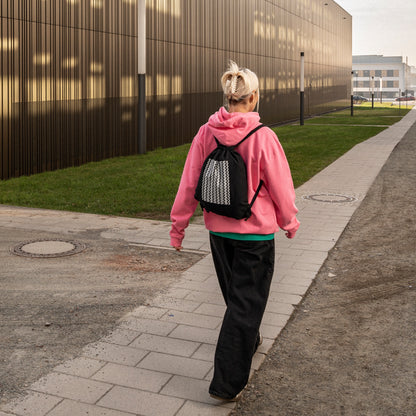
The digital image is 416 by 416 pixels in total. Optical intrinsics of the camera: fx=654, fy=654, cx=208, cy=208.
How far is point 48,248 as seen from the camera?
7328mm

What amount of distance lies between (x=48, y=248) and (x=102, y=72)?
34.9 feet

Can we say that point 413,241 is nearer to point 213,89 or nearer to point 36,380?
point 36,380

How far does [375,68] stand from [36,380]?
172m

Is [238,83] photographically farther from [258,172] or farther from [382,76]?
[382,76]

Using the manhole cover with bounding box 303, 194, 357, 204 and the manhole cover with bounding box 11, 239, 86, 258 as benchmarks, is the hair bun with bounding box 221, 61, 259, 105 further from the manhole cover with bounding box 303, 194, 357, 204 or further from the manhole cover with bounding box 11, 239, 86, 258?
the manhole cover with bounding box 303, 194, 357, 204

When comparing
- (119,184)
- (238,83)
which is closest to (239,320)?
(238,83)

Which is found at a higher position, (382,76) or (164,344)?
(382,76)

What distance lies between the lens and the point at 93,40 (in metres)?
16.7

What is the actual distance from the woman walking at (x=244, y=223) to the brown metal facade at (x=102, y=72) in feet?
35.2

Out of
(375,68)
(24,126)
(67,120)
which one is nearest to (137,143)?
(67,120)

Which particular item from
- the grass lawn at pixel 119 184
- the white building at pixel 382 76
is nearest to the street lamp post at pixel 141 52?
the grass lawn at pixel 119 184

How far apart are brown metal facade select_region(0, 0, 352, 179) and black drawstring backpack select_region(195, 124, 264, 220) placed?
35.3 ft

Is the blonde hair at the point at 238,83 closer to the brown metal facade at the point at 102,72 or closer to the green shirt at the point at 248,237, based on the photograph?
the green shirt at the point at 248,237

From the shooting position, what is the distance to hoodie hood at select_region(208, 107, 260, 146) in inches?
143
